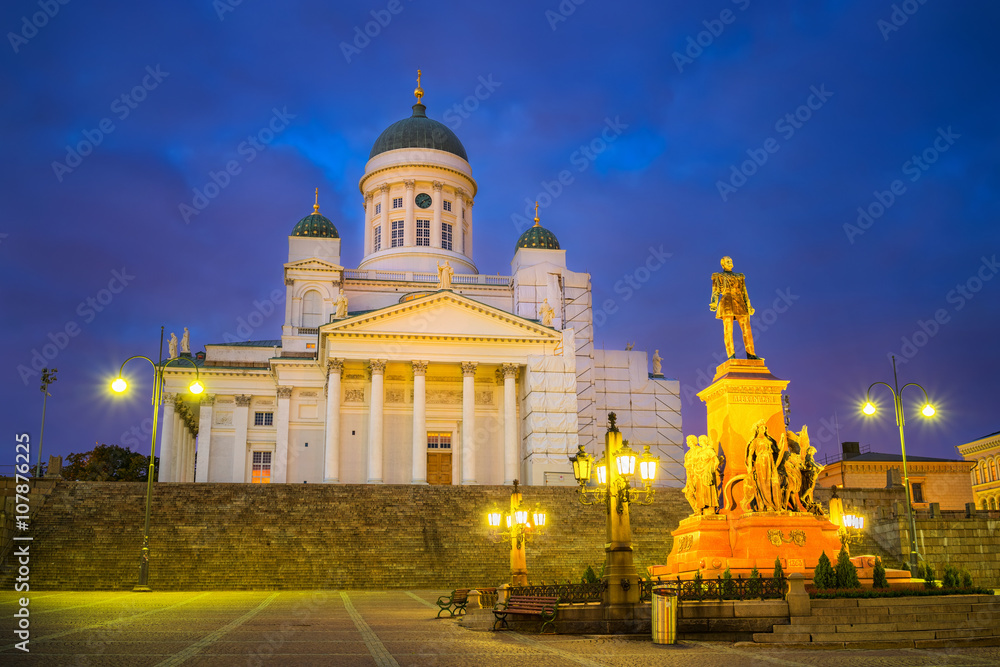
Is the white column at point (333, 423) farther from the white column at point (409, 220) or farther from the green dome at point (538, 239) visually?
the green dome at point (538, 239)

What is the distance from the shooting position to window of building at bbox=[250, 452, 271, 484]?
58.2 metres

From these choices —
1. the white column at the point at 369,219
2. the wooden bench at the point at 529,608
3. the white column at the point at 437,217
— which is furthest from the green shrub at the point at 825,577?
the white column at the point at 369,219

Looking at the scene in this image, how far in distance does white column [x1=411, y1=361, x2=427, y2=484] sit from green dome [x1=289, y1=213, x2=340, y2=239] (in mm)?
18829

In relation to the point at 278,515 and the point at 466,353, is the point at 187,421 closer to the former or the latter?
the point at 466,353

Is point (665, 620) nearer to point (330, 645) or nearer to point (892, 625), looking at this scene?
point (892, 625)

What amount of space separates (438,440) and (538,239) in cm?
1918

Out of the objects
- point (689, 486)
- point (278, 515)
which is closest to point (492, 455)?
point (278, 515)

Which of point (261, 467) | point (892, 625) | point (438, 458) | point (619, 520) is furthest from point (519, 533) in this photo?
point (261, 467)

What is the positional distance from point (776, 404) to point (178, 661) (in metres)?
11.2

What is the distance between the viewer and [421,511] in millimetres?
39844

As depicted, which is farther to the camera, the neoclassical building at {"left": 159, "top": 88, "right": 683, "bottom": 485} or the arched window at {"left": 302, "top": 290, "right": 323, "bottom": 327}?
the arched window at {"left": 302, "top": 290, "right": 323, "bottom": 327}

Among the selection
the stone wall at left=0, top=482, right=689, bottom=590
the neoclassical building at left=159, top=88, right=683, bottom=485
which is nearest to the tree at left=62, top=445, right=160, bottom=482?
the neoclassical building at left=159, top=88, right=683, bottom=485

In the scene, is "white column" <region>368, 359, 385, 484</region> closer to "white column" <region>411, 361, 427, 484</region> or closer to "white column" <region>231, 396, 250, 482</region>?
"white column" <region>411, 361, 427, 484</region>

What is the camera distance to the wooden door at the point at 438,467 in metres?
54.5
